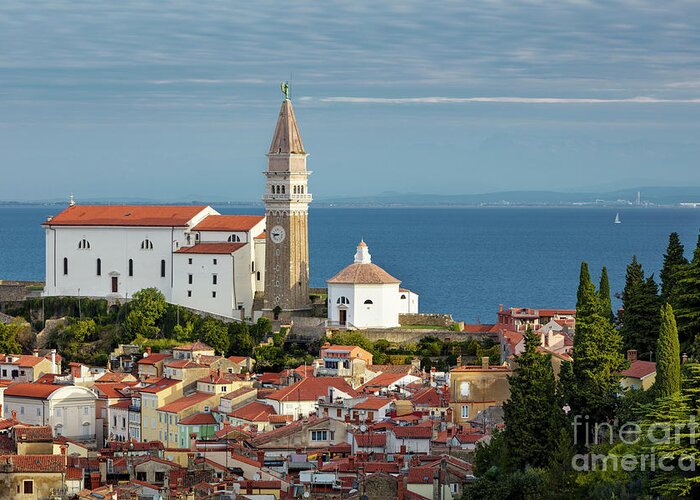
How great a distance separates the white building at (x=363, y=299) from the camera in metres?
70.8

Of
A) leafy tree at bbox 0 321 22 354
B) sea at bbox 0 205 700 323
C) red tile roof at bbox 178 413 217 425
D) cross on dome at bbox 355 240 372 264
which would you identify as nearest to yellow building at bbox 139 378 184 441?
red tile roof at bbox 178 413 217 425

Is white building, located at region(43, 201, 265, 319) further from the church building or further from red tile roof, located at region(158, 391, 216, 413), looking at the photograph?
red tile roof, located at region(158, 391, 216, 413)

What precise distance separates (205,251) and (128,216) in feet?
20.2

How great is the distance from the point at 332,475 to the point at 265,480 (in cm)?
183

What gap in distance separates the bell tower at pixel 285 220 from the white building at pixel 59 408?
16.4 m

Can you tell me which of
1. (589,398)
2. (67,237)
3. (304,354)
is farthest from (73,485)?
(67,237)

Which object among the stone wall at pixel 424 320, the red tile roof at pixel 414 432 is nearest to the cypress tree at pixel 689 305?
the red tile roof at pixel 414 432

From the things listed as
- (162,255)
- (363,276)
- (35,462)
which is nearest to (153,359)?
(363,276)

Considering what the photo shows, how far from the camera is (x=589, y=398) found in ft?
133

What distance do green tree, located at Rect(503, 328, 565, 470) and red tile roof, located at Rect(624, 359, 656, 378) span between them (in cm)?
481

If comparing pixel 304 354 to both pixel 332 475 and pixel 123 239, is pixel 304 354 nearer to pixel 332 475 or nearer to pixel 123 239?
pixel 123 239

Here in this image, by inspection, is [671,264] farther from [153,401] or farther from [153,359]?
[153,359]

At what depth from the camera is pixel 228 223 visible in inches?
3012

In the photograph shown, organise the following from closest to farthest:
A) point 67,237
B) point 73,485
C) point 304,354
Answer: point 73,485, point 304,354, point 67,237
